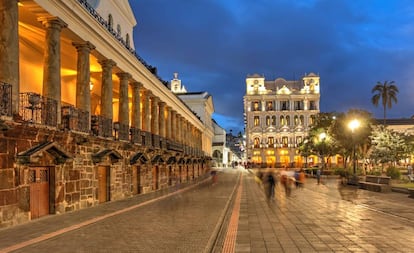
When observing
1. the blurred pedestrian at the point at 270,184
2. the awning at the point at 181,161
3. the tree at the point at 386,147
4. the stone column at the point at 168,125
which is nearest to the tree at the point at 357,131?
the tree at the point at 386,147

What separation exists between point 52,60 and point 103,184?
7178 mm

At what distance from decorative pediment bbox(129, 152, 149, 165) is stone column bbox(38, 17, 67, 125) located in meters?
8.58

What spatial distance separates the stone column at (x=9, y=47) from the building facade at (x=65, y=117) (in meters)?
0.03

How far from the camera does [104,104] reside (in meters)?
22.5

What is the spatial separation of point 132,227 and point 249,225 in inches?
135

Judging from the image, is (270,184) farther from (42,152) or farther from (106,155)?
(42,152)

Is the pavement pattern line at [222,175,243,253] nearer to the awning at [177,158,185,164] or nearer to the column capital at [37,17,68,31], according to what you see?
the column capital at [37,17,68,31]

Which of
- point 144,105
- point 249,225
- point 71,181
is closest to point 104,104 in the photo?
point 71,181

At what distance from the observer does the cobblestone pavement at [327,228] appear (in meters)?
9.73

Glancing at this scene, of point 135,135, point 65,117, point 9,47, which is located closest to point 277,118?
point 135,135

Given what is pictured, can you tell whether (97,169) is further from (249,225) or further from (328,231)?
(328,231)

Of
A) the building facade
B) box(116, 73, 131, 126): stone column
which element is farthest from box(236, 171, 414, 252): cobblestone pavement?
box(116, 73, 131, 126): stone column

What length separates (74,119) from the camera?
56.4 feet

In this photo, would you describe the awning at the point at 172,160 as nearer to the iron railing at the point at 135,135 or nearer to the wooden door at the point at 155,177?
the wooden door at the point at 155,177
